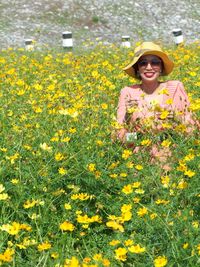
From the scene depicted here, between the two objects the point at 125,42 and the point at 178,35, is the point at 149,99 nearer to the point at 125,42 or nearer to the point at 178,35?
the point at 125,42

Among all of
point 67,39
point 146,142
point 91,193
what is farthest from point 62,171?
point 67,39

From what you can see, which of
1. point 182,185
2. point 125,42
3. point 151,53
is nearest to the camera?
point 182,185

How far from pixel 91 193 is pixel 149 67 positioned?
4.20 ft

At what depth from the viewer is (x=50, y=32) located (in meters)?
14.4

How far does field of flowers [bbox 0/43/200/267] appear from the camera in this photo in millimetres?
2604

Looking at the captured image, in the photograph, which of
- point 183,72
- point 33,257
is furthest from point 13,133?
point 183,72

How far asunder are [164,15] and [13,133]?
1301 centimetres

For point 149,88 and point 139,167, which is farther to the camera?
point 149,88

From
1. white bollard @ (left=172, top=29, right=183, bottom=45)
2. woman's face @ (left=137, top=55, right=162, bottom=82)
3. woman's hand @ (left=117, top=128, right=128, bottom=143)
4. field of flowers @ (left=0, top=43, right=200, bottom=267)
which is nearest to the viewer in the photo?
field of flowers @ (left=0, top=43, right=200, bottom=267)

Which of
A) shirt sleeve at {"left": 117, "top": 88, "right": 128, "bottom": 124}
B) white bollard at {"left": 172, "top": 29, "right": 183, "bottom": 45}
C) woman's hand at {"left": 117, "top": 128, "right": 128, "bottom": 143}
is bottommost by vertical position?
white bollard at {"left": 172, "top": 29, "right": 183, "bottom": 45}

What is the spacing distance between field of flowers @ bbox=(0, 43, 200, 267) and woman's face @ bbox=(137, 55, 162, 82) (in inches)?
14.0

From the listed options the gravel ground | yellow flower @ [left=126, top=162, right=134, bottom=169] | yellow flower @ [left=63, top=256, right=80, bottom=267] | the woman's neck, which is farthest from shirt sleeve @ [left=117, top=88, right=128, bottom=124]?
the gravel ground

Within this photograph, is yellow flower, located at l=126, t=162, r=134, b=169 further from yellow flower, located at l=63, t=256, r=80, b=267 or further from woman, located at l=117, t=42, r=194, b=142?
yellow flower, located at l=63, t=256, r=80, b=267

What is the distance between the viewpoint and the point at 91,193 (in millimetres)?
3373
